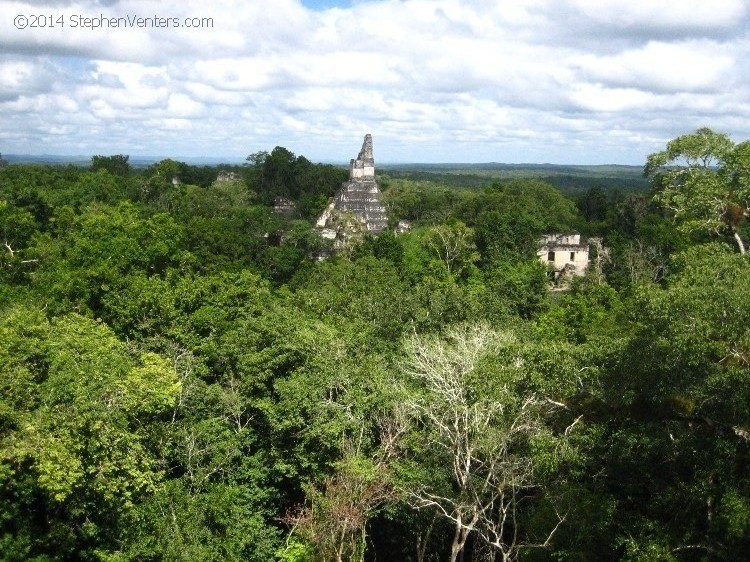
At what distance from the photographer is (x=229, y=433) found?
47.0ft

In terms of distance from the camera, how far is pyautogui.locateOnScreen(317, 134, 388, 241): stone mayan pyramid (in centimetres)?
4269

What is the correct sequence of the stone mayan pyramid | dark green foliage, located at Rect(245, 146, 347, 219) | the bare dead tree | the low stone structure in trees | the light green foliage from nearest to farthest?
the bare dead tree
the light green foliage
the stone mayan pyramid
dark green foliage, located at Rect(245, 146, 347, 219)
the low stone structure in trees

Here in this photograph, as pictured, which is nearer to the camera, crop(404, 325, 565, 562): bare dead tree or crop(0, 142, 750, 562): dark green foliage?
crop(0, 142, 750, 562): dark green foliage

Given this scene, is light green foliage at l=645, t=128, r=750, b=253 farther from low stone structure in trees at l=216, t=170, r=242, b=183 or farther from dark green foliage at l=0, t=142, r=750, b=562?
low stone structure in trees at l=216, t=170, r=242, b=183

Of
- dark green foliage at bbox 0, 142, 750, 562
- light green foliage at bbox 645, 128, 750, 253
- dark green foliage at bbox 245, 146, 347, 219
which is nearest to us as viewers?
dark green foliage at bbox 0, 142, 750, 562

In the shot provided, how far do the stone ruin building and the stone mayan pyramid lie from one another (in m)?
11.1

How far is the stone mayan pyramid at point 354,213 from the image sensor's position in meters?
42.7

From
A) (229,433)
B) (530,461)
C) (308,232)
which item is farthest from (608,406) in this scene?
(308,232)

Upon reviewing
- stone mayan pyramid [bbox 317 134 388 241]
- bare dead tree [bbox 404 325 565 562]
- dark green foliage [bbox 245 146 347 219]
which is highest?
dark green foliage [bbox 245 146 347 219]

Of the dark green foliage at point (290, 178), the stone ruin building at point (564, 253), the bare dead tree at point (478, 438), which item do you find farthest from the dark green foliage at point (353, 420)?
the dark green foliage at point (290, 178)

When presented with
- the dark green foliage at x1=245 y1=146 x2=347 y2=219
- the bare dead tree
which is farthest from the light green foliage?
the dark green foliage at x1=245 y1=146 x2=347 y2=219

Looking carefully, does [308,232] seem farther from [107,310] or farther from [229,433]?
[229,433]

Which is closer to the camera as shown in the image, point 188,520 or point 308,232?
point 188,520

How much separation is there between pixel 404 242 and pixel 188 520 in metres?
27.2
